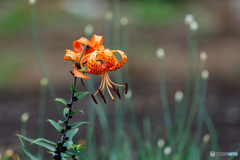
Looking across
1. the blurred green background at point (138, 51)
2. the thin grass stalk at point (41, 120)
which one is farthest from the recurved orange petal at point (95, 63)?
A: the blurred green background at point (138, 51)

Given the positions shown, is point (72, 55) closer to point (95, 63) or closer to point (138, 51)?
point (95, 63)

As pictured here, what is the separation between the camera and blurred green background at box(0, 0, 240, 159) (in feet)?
9.57

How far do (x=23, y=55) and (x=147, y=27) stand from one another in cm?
169

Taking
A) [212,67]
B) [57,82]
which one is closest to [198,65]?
[212,67]

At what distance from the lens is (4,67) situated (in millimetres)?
3982

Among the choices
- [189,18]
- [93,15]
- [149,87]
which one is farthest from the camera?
[93,15]

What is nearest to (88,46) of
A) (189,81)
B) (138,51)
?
(189,81)

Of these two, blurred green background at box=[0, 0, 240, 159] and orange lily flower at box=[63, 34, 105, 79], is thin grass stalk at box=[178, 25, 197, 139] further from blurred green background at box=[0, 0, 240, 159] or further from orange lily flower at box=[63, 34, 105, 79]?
orange lily flower at box=[63, 34, 105, 79]

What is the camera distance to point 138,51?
4.34 m

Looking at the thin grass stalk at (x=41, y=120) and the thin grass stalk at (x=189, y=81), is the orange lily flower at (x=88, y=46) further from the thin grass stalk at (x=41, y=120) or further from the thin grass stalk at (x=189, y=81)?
the thin grass stalk at (x=189, y=81)

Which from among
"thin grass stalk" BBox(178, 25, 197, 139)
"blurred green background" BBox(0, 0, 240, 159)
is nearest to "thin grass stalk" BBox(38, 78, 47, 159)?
"blurred green background" BBox(0, 0, 240, 159)

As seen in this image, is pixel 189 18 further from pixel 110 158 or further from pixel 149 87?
pixel 149 87

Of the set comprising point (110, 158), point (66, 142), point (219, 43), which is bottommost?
point (110, 158)

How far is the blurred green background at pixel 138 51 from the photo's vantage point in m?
2.92
